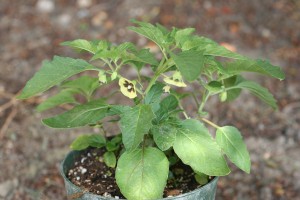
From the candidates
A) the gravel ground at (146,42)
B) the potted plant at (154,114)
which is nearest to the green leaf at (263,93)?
the potted plant at (154,114)

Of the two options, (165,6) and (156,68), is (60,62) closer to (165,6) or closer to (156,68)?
(156,68)

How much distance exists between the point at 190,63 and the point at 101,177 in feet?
1.75

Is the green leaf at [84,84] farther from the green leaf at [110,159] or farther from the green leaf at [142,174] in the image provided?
the green leaf at [142,174]

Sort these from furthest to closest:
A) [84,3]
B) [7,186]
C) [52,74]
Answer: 1. [84,3]
2. [7,186]
3. [52,74]

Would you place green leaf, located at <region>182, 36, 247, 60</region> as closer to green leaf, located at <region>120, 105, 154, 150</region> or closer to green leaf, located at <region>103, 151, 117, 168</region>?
green leaf, located at <region>120, 105, 154, 150</region>

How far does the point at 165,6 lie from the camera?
11.7 ft

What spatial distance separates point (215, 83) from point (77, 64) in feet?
1.30

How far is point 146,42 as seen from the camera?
334 cm

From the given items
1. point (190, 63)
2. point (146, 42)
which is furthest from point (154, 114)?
point (146, 42)

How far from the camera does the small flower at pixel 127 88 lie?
1.40 m

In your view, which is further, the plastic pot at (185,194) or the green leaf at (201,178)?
the green leaf at (201,178)

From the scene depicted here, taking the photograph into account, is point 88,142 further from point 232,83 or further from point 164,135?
point 232,83

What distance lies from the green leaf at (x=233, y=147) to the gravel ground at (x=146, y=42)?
85cm

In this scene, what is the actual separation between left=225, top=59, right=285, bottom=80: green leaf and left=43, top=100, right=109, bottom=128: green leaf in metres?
0.37
